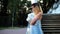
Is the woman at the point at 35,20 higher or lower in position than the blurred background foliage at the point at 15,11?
higher

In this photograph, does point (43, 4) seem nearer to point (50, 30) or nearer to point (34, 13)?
point (50, 30)

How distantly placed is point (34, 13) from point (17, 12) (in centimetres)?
2318

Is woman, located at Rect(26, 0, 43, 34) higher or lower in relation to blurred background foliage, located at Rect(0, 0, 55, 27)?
higher

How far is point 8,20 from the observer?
27125 mm

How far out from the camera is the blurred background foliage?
1050 inches

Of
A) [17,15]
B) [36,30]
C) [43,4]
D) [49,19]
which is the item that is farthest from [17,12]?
[36,30]

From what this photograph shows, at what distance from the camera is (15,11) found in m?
26.9

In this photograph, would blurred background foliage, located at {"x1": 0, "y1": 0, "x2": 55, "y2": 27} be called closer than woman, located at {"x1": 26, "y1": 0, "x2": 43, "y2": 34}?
No

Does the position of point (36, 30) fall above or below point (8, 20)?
above

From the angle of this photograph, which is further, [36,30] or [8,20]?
[8,20]

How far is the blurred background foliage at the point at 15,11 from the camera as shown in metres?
26.7

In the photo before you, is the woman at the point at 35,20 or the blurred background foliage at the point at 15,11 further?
the blurred background foliage at the point at 15,11

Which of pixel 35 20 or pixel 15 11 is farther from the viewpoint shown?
pixel 15 11

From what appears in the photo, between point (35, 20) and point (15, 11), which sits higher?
point (35, 20)
